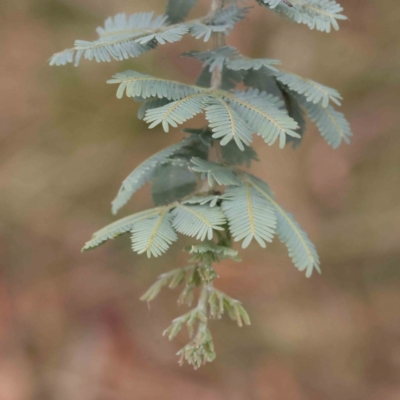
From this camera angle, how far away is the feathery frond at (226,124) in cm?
34

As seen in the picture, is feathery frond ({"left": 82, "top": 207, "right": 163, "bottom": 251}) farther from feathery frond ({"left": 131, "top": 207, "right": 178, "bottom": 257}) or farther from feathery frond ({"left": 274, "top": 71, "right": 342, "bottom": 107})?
feathery frond ({"left": 274, "top": 71, "right": 342, "bottom": 107})

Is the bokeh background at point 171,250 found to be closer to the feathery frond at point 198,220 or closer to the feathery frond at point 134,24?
the feathery frond at point 134,24

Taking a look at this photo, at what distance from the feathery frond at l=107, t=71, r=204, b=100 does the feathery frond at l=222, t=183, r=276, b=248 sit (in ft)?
0.36

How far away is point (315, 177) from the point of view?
1.04 meters

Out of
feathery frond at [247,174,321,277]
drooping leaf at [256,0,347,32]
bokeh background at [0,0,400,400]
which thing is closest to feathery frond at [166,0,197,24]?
drooping leaf at [256,0,347,32]

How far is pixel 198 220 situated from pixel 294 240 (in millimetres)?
113

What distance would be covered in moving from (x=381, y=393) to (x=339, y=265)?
325 mm

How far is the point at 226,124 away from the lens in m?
0.34

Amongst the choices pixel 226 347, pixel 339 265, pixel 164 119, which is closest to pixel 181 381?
pixel 226 347

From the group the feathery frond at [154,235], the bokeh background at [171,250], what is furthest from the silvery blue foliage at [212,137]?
the bokeh background at [171,250]

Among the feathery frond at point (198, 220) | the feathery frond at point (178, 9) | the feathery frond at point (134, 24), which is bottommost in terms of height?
the feathery frond at point (198, 220)

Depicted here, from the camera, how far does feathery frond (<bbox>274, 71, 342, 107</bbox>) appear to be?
403 mm

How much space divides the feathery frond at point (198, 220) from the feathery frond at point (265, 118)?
0.09m

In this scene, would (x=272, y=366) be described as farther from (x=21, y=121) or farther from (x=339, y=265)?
(x=21, y=121)
